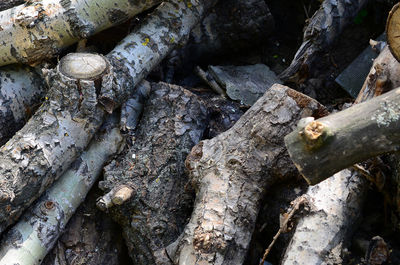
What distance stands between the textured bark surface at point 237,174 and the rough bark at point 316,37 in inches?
22.7

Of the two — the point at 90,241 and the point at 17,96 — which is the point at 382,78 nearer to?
the point at 90,241

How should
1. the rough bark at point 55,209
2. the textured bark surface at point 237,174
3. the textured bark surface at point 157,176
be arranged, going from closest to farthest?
the textured bark surface at point 237,174 → the rough bark at point 55,209 → the textured bark surface at point 157,176

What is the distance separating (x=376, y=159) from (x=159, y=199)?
3.46 ft

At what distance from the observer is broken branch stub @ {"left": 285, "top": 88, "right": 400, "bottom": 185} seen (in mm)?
1654

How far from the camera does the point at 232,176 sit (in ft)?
7.27

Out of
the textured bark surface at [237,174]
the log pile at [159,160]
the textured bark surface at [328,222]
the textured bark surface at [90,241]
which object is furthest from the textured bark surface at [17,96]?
the textured bark surface at [328,222]

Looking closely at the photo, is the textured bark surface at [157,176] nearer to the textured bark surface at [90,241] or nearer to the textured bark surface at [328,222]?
the textured bark surface at [90,241]

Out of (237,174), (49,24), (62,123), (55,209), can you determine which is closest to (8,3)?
(49,24)

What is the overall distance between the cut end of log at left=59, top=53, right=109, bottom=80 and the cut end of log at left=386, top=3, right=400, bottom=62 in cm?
132

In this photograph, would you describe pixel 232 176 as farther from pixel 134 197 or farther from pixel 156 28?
pixel 156 28

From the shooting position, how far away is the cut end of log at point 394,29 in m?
1.93

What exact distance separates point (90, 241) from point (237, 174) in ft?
2.80

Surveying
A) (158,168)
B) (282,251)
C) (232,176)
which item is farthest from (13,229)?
(282,251)

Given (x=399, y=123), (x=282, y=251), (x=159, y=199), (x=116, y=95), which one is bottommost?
(x=282, y=251)
